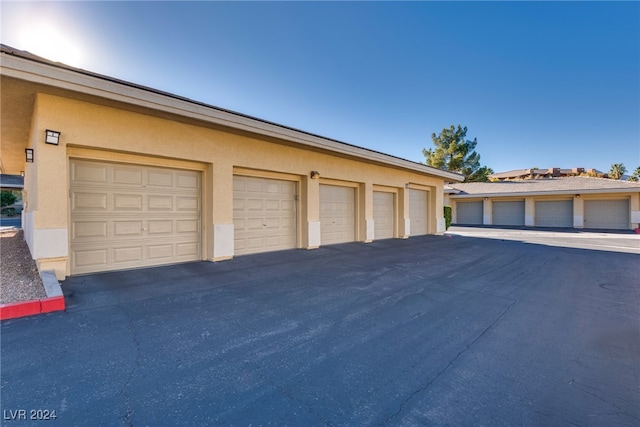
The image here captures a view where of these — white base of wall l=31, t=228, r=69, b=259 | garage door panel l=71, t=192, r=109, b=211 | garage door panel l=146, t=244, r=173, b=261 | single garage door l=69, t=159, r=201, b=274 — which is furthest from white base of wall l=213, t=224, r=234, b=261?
white base of wall l=31, t=228, r=69, b=259

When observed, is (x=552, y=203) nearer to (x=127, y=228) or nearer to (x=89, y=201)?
(x=127, y=228)

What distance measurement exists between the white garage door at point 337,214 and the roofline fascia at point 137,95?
2.27 meters

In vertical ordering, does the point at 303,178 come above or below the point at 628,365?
above

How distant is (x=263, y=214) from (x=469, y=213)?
24114 mm

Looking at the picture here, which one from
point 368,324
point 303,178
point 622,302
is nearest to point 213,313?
point 368,324

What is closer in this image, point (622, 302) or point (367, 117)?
point (622, 302)

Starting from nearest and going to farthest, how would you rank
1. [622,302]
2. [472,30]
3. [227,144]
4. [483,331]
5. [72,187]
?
[483,331], [622,302], [72,187], [227,144], [472,30]

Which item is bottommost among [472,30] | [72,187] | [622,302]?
[622,302]

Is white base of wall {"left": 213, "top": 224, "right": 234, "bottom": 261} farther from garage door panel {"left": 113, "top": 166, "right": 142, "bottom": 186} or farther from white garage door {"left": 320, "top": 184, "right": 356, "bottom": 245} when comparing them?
white garage door {"left": 320, "top": 184, "right": 356, "bottom": 245}

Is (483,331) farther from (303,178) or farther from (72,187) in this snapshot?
(72,187)

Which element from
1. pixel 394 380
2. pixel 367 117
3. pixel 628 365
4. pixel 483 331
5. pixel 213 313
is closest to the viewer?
pixel 394 380

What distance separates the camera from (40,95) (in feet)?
16.3

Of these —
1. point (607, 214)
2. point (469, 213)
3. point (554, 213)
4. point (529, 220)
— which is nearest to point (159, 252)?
point (529, 220)

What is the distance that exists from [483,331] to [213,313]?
3.78 m
